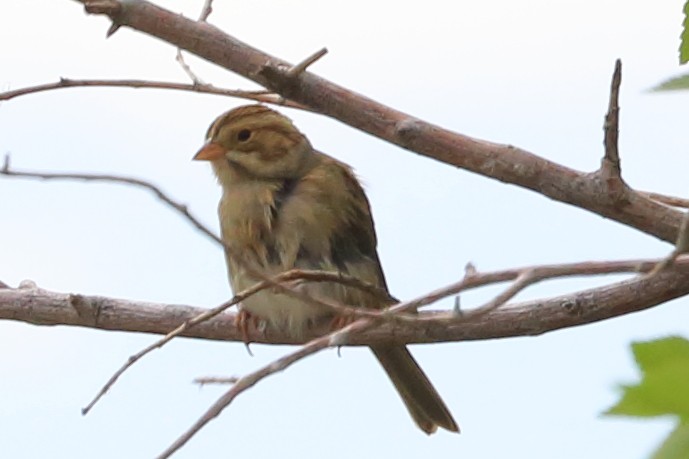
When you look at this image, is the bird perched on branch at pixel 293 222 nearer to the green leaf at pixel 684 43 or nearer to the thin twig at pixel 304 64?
the thin twig at pixel 304 64

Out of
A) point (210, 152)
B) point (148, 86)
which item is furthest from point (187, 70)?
point (210, 152)

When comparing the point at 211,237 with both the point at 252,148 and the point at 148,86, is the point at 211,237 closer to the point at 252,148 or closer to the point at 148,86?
the point at 148,86

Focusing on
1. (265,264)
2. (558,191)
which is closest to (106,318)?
(265,264)

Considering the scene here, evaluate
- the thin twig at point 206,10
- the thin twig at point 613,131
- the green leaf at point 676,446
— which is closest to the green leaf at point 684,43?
the thin twig at point 613,131

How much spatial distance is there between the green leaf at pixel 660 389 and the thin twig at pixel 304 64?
109 centimetres

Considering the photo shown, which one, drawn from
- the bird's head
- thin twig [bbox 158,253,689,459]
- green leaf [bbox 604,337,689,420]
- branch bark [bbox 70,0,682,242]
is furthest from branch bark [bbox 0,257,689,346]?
the bird's head

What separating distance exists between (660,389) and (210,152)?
3159 millimetres

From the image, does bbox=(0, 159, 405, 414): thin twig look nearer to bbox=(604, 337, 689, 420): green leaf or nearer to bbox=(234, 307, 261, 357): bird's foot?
bbox=(604, 337, 689, 420): green leaf

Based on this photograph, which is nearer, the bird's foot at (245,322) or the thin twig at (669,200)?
the thin twig at (669,200)

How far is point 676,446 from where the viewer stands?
30.4 inches

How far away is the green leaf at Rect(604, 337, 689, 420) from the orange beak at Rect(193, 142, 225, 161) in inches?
122

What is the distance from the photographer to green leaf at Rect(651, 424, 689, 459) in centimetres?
76

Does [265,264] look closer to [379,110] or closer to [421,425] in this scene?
[421,425]

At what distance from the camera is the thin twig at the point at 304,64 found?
5.97 ft
